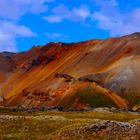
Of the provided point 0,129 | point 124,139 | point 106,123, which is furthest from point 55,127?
point 124,139

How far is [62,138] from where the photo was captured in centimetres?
3881

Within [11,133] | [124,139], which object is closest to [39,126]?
[11,133]

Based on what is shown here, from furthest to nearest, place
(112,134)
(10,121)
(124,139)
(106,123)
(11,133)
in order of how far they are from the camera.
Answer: (10,121) < (11,133) < (106,123) < (112,134) < (124,139)

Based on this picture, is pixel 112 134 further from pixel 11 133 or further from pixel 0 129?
pixel 0 129

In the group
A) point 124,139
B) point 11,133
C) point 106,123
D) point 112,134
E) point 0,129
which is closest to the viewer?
point 124,139

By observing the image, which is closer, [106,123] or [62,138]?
[62,138]

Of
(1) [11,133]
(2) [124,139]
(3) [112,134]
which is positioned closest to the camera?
(2) [124,139]

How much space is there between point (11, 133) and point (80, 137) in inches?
398

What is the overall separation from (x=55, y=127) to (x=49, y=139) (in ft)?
37.5

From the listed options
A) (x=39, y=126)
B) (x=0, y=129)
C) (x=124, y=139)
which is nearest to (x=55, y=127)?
(x=39, y=126)

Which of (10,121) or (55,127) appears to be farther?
(10,121)

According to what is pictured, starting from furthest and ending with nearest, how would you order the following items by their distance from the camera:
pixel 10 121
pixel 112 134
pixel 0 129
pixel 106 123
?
1. pixel 10 121
2. pixel 0 129
3. pixel 106 123
4. pixel 112 134

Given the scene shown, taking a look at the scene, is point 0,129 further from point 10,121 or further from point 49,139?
point 49,139

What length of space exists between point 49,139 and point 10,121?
16882 mm
